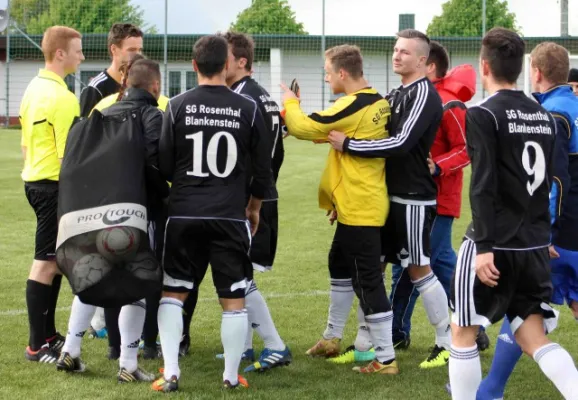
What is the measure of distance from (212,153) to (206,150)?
0.13ft

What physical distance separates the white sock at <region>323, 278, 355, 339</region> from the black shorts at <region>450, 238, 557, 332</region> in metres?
1.69

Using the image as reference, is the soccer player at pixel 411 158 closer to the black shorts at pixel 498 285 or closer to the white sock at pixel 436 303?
the white sock at pixel 436 303

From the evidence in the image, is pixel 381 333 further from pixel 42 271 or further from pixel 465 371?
pixel 42 271

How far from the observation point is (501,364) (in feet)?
16.4

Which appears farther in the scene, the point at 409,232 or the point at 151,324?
the point at 151,324

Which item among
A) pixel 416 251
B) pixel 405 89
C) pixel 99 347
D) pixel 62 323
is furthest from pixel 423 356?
pixel 62 323

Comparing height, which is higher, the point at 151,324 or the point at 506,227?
the point at 506,227

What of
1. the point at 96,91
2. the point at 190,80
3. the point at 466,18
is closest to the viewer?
the point at 96,91

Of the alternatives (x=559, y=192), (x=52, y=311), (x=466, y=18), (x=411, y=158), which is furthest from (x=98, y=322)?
(x=466, y=18)

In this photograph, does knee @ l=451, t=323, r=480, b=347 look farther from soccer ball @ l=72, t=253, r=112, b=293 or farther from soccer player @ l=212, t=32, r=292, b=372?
soccer ball @ l=72, t=253, r=112, b=293

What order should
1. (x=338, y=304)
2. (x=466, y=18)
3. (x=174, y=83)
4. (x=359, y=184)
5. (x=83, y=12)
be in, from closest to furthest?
(x=359, y=184), (x=338, y=304), (x=174, y=83), (x=83, y=12), (x=466, y=18)

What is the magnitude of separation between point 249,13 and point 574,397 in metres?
48.5

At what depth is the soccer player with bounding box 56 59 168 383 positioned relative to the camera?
5.30 meters

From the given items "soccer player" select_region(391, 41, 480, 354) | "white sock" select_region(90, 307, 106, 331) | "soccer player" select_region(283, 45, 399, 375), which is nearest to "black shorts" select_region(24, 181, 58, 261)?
"white sock" select_region(90, 307, 106, 331)
